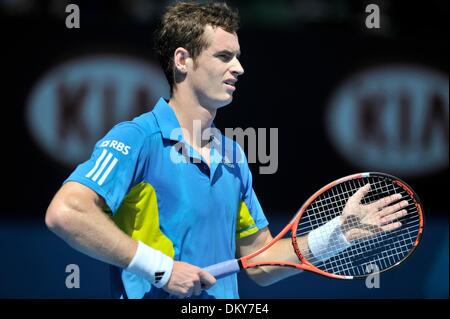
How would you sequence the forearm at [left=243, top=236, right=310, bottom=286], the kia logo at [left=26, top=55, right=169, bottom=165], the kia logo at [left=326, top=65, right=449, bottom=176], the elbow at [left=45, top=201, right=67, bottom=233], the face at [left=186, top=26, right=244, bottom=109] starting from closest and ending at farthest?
the elbow at [left=45, top=201, right=67, bottom=233], the face at [left=186, top=26, right=244, bottom=109], the forearm at [left=243, top=236, right=310, bottom=286], the kia logo at [left=26, top=55, right=169, bottom=165], the kia logo at [left=326, top=65, right=449, bottom=176]

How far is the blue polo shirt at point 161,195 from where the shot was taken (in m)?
3.53

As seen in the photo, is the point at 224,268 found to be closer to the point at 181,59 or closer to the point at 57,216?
the point at 57,216

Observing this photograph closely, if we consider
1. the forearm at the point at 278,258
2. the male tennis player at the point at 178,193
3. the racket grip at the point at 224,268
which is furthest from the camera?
the forearm at the point at 278,258

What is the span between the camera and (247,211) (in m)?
4.04

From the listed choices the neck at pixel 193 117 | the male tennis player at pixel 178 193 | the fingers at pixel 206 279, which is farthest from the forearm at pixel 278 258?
the neck at pixel 193 117

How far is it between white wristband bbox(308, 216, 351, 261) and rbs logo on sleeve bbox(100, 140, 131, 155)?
971mm

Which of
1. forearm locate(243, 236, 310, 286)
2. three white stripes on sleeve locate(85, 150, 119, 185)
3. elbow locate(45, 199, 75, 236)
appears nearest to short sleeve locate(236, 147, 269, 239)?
forearm locate(243, 236, 310, 286)

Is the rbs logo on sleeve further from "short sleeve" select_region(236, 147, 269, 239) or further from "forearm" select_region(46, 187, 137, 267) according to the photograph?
"short sleeve" select_region(236, 147, 269, 239)

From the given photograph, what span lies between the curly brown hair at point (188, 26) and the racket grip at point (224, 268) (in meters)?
0.81

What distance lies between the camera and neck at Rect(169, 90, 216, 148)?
3.83 metres

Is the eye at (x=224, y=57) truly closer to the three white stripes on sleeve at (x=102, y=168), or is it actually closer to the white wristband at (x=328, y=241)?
the three white stripes on sleeve at (x=102, y=168)

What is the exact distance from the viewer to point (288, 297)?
649 cm

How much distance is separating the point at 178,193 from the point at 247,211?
511 mm
